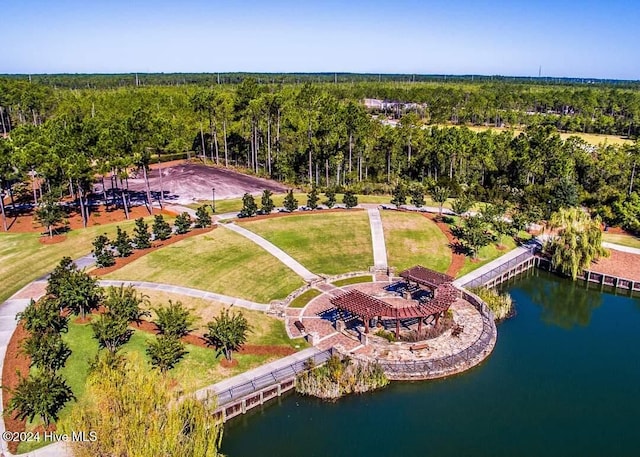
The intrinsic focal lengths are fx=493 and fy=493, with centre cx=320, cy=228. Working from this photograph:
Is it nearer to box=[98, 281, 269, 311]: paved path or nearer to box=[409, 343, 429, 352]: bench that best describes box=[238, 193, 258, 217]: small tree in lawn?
box=[98, 281, 269, 311]: paved path

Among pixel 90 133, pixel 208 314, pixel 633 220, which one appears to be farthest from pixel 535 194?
pixel 90 133

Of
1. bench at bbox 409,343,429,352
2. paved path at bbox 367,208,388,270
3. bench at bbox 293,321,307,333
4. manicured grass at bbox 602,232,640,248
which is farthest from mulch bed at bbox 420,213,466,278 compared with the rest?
manicured grass at bbox 602,232,640,248

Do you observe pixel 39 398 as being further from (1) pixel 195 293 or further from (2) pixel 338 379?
(2) pixel 338 379

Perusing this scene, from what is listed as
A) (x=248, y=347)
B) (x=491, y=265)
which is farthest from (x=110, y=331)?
(x=491, y=265)

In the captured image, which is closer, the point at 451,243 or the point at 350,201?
the point at 451,243

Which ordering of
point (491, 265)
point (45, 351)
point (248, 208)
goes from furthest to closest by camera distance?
point (248, 208) → point (491, 265) → point (45, 351)

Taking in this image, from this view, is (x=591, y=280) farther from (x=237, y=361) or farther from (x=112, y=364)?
(x=112, y=364)

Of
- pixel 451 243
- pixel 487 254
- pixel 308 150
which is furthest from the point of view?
pixel 308 150
